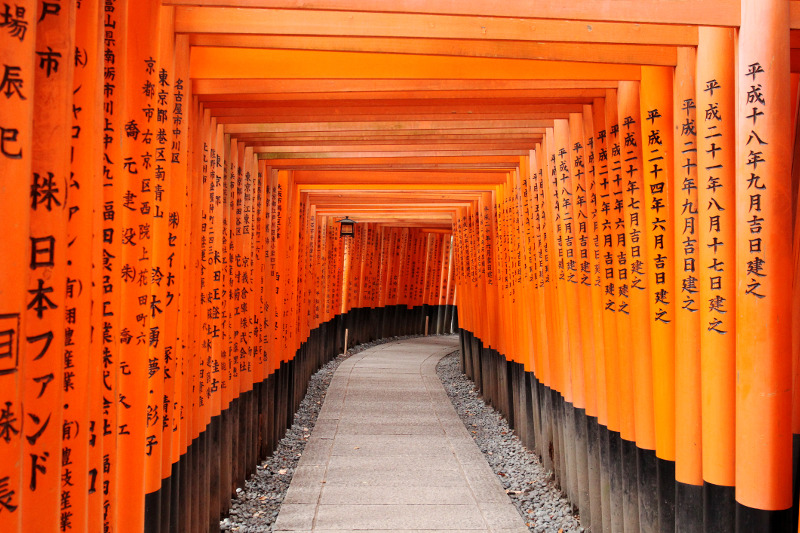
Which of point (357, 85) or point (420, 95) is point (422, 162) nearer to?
point (420, 95)

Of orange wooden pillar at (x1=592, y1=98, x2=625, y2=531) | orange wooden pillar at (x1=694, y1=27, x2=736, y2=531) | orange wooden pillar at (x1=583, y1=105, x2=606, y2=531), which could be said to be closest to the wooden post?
orange wooden pillar at (x1=694, y1=27, x2=736, y2=531)

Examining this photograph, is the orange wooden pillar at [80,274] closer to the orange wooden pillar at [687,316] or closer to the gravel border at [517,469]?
the orange wooden pillar at [687,316]

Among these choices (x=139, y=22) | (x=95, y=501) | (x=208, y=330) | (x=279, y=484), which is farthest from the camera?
(x=279, y=484)

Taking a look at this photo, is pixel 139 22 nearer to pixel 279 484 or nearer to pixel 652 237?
pixel 652 237

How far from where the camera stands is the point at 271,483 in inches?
268

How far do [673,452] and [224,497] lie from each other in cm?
367

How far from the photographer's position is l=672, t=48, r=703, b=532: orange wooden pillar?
3.44 m

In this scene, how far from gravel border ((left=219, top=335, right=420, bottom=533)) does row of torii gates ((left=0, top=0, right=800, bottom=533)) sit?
9.2 inches

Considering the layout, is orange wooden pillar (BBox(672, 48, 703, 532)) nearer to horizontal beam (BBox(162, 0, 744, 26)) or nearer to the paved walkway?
horizontal beam (BBox(162, 0, 744, 26))

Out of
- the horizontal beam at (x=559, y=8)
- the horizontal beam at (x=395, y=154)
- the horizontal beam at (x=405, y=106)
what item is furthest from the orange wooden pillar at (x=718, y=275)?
the horizontal beam at (x=395, y=154)

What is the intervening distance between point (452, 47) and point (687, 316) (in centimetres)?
187

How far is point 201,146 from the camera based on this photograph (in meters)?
4.68

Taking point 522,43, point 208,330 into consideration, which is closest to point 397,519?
point 208,330

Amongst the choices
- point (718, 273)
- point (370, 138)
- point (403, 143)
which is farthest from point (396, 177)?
point (718, 273)
